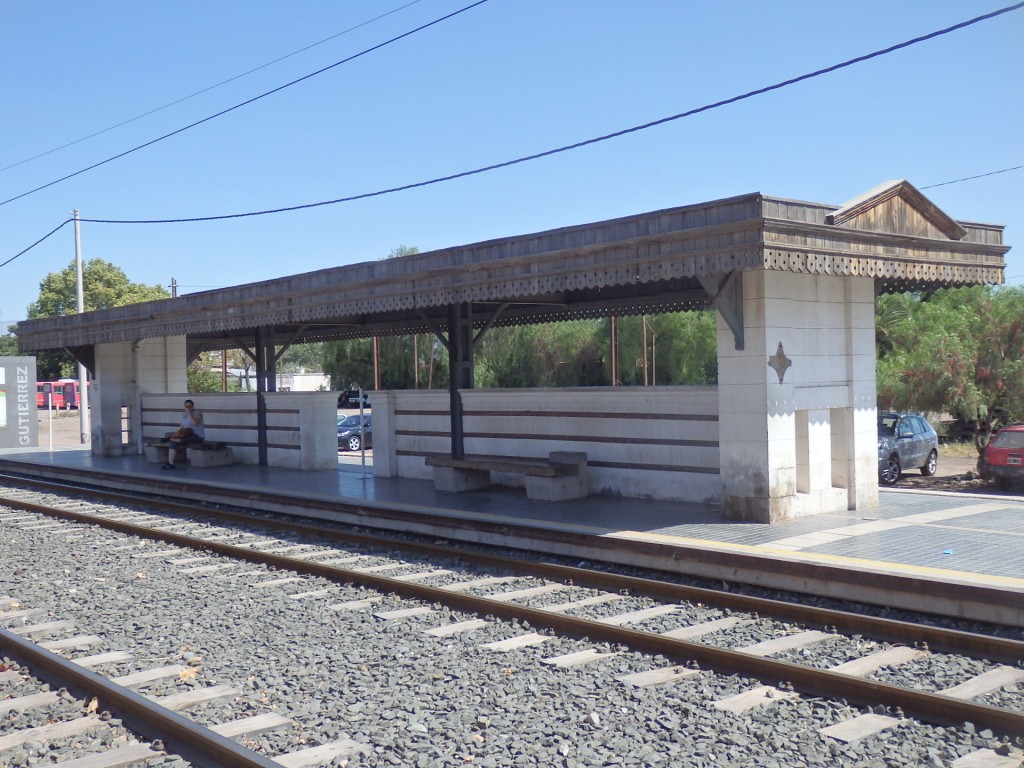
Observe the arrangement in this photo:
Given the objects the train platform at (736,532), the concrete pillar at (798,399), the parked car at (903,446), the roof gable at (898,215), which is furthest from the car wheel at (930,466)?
the roof gable at (898,215)

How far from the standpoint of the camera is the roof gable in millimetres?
10727

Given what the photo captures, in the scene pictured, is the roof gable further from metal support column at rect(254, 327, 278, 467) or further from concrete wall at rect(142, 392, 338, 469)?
metal support column at rect(254, 327, 278, 467)

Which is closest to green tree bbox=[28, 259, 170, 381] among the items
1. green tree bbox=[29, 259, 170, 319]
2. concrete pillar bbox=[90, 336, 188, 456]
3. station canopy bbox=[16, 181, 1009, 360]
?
Result: green tree bbox=[29, 259, 170, 319]

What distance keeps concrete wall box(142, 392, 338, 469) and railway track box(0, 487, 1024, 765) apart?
7149 millimetres

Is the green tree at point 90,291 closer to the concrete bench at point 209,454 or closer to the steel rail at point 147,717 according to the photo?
the concrete bench at point 209,454

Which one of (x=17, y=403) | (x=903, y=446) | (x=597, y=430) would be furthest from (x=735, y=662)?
(x=17, y=403)

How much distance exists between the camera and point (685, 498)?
12.9 metres

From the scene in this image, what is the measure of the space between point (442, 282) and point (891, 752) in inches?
380

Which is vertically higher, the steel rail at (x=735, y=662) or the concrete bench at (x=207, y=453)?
the concrete bench at (x=207, y=453)

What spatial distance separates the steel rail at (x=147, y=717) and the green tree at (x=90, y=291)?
6631cm

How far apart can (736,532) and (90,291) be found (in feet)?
236

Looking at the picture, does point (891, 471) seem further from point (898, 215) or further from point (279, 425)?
point (279, 425)

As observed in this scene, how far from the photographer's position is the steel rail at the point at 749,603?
6836 millimetres

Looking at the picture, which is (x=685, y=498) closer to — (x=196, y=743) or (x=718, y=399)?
(x=718, y=399)
